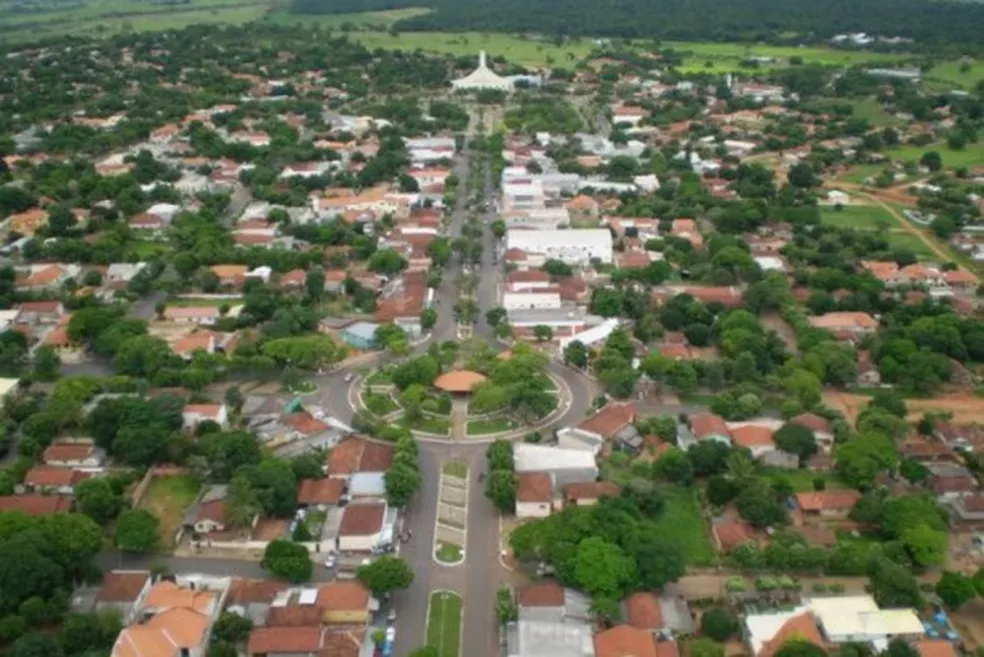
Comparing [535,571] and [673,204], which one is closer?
[535,571]

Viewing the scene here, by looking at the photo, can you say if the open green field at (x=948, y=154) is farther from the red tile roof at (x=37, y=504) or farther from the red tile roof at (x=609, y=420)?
the red tile roof at (x=37, y=504)

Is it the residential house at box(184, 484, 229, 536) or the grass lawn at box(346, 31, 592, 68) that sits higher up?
the residential house at box(184, 484, 229, 536)

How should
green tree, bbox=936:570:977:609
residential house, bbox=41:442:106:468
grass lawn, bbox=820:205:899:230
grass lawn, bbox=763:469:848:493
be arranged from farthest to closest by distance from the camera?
grass lawn, bbox=820:205:899:230 → residential house, bbox=41:442:106:468 → grass lawn, bbox=763:469:848:493 → green tree, bbox=936:570:977:609

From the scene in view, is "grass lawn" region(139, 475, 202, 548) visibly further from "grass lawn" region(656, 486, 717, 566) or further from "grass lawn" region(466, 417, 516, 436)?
"grass lawn" region(656, 486, 717, 566)

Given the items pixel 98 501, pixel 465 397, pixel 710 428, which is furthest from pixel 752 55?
pixel 98 501

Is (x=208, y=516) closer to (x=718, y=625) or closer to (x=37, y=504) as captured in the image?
(x=37, y=504)

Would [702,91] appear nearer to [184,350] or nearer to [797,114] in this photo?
[797,114]

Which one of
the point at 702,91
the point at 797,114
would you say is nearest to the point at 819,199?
the point at 797,114

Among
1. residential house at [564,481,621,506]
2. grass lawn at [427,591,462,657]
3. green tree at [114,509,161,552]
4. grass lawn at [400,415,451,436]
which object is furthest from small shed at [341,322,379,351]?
grass lawn at [427,591,462,657]
